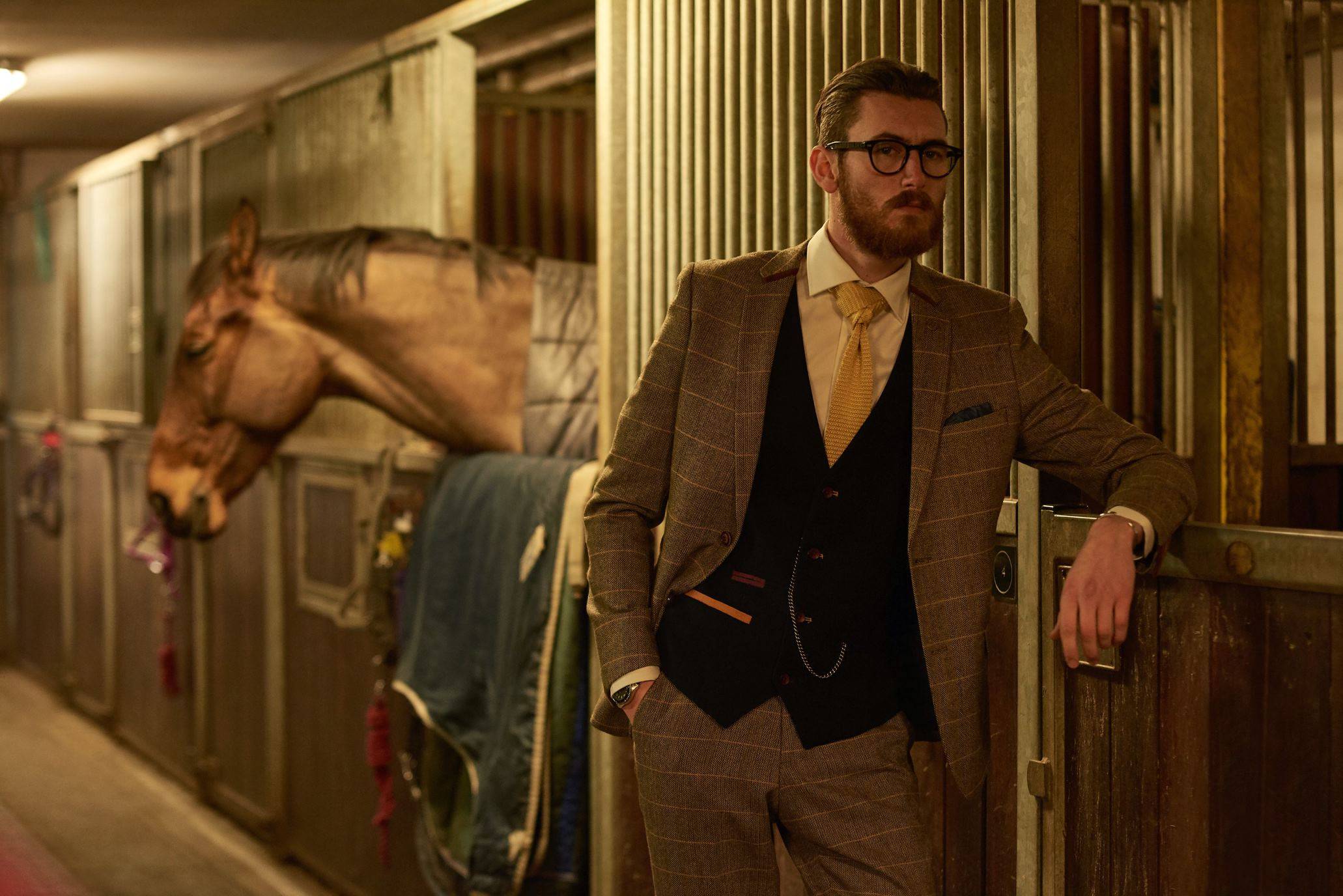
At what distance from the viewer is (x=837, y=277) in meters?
1.50

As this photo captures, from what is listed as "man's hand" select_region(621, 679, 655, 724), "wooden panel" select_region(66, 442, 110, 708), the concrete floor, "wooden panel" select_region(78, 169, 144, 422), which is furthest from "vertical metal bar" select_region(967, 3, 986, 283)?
"wooden panel" select_region(66, 442, 110, 708)

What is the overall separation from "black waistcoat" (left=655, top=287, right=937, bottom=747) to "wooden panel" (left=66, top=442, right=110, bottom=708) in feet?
15.1

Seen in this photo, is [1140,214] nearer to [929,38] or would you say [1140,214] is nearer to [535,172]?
[929,38]

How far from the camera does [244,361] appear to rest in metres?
3.02

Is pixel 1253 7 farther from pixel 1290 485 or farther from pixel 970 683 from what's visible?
pixel 970 683

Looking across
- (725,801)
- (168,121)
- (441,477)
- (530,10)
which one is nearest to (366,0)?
(530,10)

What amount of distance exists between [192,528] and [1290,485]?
2285 millimetres

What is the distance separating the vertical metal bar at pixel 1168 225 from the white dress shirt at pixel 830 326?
0.78m

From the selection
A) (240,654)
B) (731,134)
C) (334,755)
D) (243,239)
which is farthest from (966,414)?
(240,654)

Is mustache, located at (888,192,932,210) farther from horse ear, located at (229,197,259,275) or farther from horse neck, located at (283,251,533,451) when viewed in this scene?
horse ear, located at (229,197,259,275)

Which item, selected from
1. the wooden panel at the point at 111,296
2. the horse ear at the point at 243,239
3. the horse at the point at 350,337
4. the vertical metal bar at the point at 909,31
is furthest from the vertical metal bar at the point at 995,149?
the wooden panel at the point at 111,296

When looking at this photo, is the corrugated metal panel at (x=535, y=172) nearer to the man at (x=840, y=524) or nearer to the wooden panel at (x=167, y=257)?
the wooden panel at (x=167, y=257)

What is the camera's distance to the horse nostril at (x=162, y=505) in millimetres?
3209

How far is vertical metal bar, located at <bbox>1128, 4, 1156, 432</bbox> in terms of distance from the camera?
2.28m
